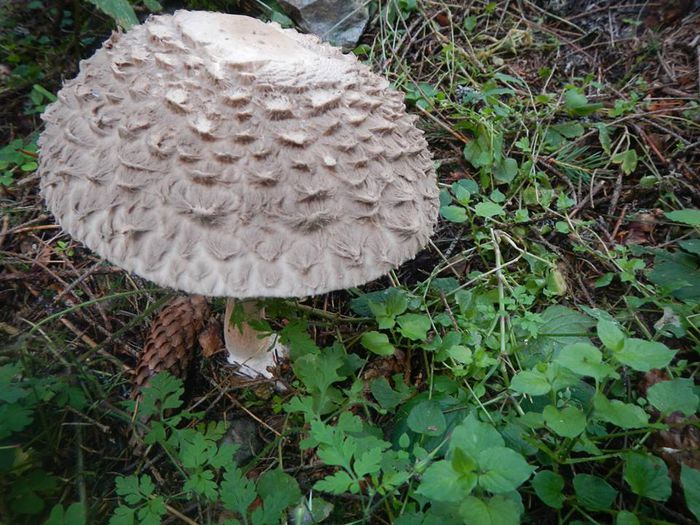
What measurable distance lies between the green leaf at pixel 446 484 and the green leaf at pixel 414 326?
2.20 ft

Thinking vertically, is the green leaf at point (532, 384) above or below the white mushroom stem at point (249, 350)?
above

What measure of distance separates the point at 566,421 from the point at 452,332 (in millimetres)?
627

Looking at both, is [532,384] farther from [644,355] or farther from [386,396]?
[386,396]

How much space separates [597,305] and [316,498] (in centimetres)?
168

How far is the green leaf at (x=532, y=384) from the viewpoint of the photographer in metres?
1.45

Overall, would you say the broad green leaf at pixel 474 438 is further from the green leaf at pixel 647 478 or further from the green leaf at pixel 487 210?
the green leaf at pixel 487 210

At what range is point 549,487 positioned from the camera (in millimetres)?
1452

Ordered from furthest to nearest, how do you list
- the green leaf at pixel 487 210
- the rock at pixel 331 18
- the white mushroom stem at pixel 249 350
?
the rock at pixel 331 18
the green leaf at pixel 487 210
the white mushroom stem at pixel 249 350

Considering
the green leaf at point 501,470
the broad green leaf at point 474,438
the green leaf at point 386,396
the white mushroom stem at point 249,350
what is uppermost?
the green leaf at point 501,470

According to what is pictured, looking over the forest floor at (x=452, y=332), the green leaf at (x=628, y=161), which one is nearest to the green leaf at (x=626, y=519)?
the forest floor at (x=452, y=332)

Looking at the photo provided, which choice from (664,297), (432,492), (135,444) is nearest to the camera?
(432,492)

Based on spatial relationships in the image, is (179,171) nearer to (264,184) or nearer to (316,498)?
(264,184)

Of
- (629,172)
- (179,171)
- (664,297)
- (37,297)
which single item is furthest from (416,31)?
(37,297)

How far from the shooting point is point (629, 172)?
2.82 meters
